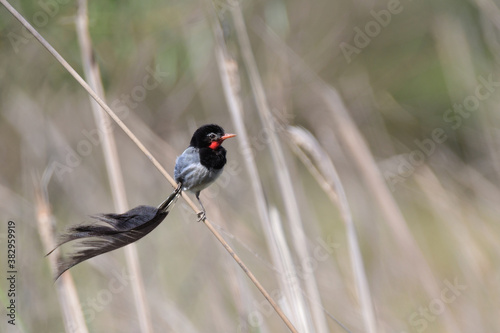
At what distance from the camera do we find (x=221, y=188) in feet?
6.97

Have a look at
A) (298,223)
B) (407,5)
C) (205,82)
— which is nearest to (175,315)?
(298,223)

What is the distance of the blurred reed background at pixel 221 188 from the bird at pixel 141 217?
0.10 meters

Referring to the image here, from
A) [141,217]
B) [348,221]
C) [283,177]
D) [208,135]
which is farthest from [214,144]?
[141,217]

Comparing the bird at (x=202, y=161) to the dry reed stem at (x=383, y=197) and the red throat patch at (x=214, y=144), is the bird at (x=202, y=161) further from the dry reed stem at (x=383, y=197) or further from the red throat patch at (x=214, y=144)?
the dry reed stem at (x=383, y=197)

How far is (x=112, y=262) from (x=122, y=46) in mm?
836

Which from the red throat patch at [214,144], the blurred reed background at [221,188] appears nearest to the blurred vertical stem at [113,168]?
the blurred reed background at [221,188]

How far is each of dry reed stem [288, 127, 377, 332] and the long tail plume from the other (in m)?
0.55

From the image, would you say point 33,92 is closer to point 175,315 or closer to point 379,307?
point 175,315

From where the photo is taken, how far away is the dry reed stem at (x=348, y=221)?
155cm

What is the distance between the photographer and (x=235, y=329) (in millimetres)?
2045

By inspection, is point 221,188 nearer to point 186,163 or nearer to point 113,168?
point 186,163

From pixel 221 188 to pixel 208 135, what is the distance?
52 centimetres

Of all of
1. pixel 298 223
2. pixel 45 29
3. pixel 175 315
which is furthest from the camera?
pixel 45 29

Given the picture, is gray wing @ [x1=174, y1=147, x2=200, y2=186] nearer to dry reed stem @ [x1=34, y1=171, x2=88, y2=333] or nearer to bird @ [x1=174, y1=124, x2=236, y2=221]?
bird @ [x1=174, y1=124, x2=236, y2=221]
